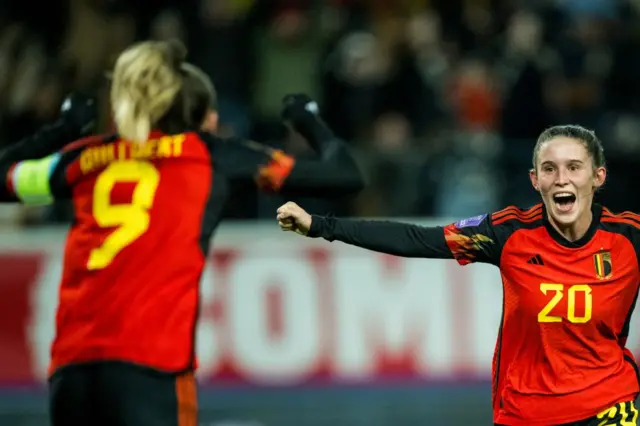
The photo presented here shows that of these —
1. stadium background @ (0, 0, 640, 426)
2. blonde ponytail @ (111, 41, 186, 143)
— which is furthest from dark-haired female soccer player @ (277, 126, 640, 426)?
stadium background @ (0, 0, 640, 426)

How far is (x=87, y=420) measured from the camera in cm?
399

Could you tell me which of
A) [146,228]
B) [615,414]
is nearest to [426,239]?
[615,414]

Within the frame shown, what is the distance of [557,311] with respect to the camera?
4.45 m

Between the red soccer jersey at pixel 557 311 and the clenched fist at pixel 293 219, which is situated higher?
the clenched fist at pixel 293 219

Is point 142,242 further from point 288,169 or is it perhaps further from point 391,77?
point 391,77

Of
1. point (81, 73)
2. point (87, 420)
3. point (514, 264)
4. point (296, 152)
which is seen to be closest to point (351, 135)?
point (296, 152)

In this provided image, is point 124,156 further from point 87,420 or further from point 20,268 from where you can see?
point 20,268

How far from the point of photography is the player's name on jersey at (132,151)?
13.8 ft

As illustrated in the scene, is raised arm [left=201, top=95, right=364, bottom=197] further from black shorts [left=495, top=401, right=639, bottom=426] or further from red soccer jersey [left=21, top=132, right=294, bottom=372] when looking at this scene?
black shorts [left=495, top=401, right=639, bottom=426]

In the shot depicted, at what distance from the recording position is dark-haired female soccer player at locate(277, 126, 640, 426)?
4441 mm

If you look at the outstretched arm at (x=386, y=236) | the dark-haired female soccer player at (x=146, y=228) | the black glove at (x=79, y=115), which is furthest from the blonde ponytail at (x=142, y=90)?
the outstretched arm at (x=386, y=236)

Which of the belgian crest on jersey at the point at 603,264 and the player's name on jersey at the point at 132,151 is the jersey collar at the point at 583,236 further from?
the player's name on jersey at the point at 132,151

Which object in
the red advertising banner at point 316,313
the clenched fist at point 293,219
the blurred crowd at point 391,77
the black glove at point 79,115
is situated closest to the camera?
the clenched fist at point 293,219

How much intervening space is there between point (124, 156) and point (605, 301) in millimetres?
1713
